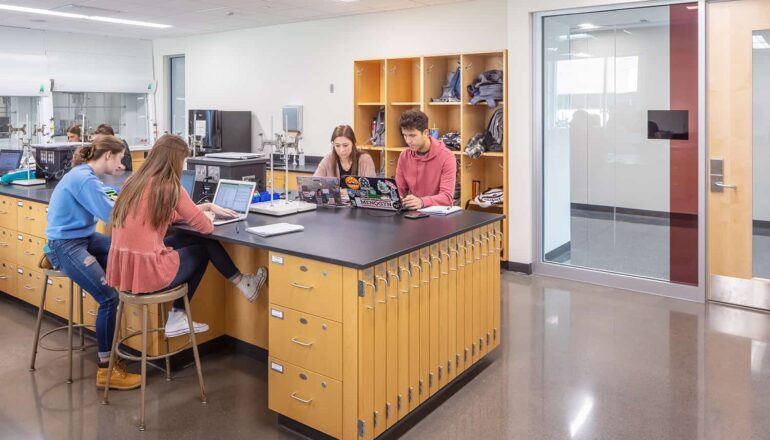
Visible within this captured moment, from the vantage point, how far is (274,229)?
10.2 ft

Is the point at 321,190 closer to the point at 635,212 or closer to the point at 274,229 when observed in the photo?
the point at 274,229

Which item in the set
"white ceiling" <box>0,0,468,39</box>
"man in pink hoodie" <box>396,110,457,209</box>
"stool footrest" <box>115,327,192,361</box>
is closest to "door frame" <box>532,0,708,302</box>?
"white ceiling" <box>0,0,468,39</box>

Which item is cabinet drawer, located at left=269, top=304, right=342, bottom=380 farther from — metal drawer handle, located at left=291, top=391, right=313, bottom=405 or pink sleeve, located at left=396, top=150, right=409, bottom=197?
pink sleeve, located at left=396, top=150, right=409, bottom=197

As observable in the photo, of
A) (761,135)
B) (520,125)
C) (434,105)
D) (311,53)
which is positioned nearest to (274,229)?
(520,125)

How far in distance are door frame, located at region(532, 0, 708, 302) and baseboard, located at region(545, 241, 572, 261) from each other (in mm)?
78

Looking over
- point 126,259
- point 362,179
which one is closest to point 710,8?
point 362,179

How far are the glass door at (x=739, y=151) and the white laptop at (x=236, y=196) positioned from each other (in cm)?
357

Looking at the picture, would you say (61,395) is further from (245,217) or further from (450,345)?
(450,345)

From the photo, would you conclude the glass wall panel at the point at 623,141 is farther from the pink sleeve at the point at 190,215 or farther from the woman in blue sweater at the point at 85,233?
the woman in blue sweater at the point at 85,233

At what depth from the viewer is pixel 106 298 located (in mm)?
3385

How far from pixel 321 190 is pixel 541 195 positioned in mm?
2523

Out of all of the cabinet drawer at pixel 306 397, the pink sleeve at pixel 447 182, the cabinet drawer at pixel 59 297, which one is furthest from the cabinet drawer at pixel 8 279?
the pink sleeve at pixel 447 182

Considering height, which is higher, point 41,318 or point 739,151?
point 739,151

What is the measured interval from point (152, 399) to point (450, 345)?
1615 millimetres
